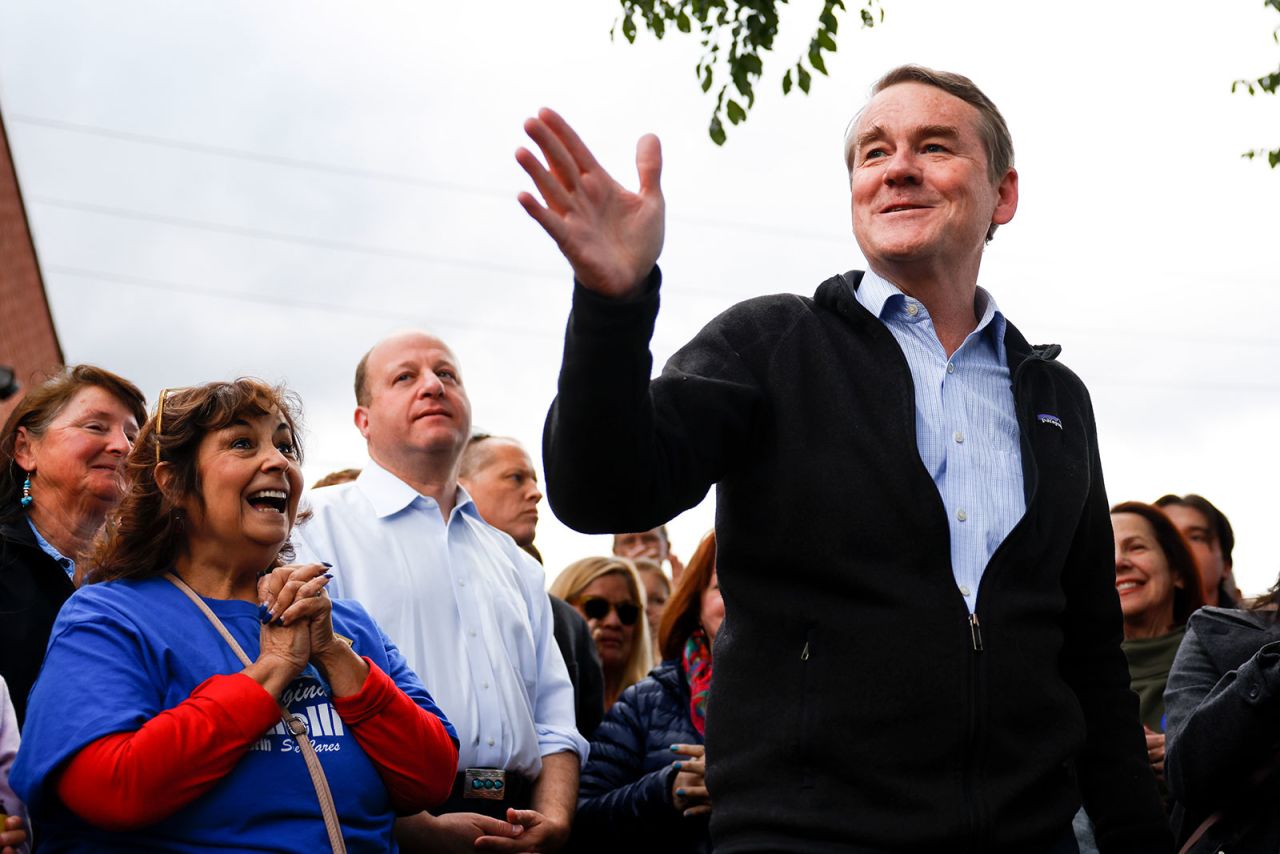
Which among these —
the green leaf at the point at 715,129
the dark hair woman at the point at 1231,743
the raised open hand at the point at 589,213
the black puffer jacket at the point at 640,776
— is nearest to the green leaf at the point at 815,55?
the green leaf at the point at 715,129

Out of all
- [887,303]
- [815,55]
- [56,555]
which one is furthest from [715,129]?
[887,303]

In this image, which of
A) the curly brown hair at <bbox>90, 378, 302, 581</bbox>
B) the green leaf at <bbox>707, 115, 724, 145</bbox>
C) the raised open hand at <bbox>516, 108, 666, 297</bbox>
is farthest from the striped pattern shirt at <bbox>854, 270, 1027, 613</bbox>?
A: the green leaf at <bbox>707, 115, 724, 145</bbox>

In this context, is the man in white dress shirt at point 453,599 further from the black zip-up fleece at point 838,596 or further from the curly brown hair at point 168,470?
the black zip-up fleece at point 838,596

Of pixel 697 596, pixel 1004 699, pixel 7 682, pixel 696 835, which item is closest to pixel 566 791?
pixel 696 835

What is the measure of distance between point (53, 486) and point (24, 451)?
0.17 metres

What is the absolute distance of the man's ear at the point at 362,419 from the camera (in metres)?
5.49

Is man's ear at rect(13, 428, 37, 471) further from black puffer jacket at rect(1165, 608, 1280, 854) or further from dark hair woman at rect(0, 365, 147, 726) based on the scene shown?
black puffer jacket at rect(1165, 608, 1280, 854)

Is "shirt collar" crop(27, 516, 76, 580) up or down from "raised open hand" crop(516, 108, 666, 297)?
down

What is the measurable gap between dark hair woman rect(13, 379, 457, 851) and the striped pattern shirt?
56.0 inches

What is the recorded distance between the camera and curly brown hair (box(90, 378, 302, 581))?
11.7 feet

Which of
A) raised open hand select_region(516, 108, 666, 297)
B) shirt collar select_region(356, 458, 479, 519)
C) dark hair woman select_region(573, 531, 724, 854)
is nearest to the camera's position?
raised open hand select_region(516, 108, 666, 297)

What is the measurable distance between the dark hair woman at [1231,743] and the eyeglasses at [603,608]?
3013mm

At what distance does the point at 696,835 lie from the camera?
5.25 metres

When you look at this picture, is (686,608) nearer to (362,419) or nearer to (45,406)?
(362,419)
